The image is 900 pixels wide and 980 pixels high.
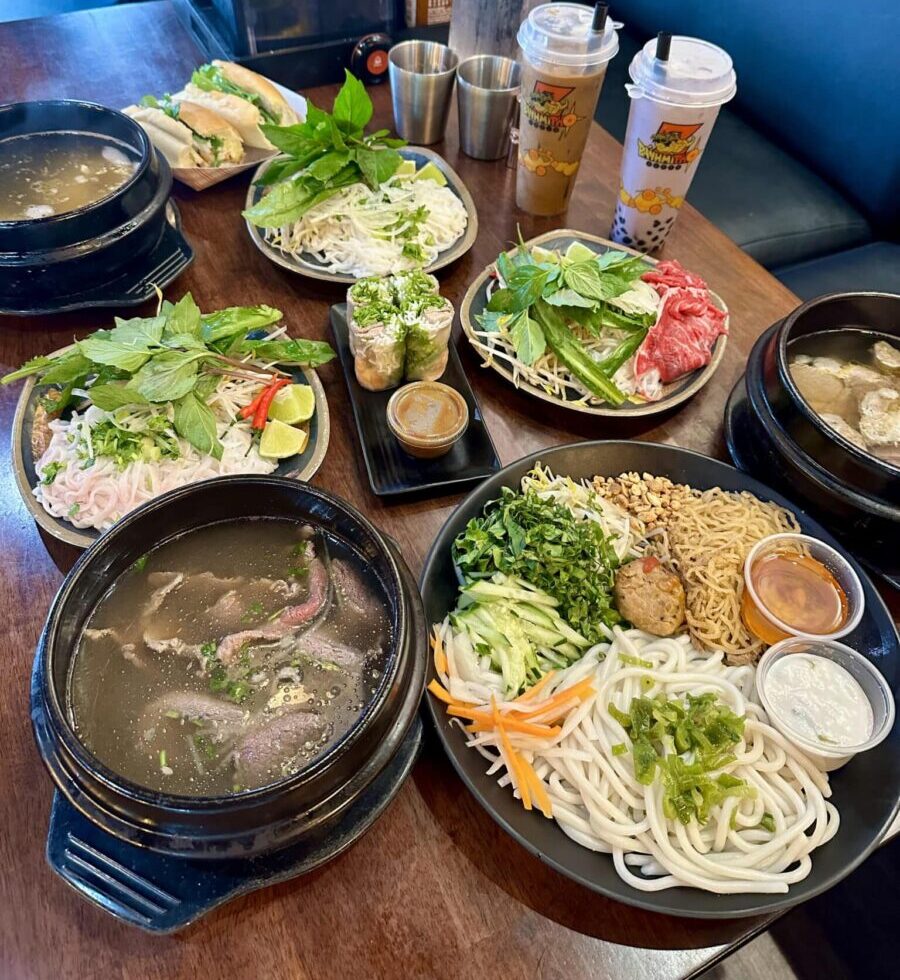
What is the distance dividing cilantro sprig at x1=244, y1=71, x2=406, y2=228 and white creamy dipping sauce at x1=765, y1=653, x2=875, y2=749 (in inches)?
73.5

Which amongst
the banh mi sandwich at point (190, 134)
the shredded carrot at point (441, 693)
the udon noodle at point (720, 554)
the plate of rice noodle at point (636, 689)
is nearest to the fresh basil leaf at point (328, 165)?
the banh mi sandwich at point (190, 134)

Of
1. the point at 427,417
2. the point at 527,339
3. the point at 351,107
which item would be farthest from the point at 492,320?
the point at 351,107

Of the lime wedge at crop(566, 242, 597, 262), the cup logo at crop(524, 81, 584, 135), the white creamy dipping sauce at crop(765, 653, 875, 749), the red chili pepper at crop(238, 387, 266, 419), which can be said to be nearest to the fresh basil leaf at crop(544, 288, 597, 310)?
the lime wedge at crop(566, 242, 597, 262)

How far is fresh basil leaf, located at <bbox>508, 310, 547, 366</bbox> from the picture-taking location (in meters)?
1.92

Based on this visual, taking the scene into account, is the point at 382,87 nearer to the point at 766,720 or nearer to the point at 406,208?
the point at 406,208

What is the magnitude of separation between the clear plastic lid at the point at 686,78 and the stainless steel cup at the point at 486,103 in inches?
25.9

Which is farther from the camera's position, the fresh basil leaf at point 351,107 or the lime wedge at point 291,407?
the fresh basil leaf at point 351,107

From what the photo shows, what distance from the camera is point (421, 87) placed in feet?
8.38

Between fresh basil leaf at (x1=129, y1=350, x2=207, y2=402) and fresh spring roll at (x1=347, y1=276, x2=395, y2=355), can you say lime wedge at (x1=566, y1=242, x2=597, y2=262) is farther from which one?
fresh basil leaf at (x1=129, y1=350, x2=207, y2=402)

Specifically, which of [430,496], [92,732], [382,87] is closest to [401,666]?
[92,732]

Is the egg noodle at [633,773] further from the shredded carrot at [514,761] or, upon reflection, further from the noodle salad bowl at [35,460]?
the noodle salad bowl at [35,460]

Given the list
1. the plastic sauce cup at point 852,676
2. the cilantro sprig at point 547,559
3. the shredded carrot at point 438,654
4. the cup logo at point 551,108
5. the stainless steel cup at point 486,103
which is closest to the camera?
the plastic sauce cup at point 852,676

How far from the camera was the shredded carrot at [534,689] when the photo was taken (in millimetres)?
1366

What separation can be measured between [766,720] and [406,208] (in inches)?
72.4
